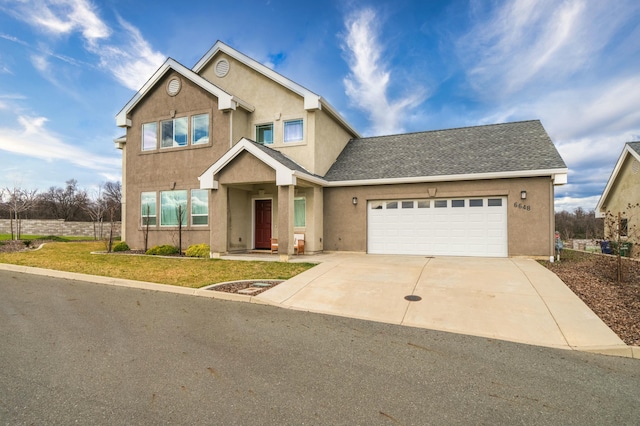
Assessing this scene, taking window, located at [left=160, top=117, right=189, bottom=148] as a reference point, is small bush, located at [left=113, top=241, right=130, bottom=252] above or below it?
below

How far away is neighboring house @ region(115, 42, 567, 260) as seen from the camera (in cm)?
1241

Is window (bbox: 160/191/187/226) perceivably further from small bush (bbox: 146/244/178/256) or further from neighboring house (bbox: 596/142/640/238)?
neighboring house (bbox: 596/142/640/238)

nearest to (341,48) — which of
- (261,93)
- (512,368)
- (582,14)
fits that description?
(261,93)

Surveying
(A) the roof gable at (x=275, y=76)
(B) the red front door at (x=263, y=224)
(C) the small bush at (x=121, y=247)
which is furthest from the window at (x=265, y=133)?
(C) the small bush at (x=121, y=247)

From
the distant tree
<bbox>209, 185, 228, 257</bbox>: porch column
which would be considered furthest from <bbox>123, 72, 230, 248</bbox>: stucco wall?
the distant tree

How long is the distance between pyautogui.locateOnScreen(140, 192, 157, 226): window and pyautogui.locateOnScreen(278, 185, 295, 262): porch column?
7.52 meters

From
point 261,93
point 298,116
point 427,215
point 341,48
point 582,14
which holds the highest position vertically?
point 341,48

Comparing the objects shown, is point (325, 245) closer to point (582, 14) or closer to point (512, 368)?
point (512, 368)

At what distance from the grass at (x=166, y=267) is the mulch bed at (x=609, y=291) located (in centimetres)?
685

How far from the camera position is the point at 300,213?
14.2m

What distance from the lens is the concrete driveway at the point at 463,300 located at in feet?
18.0

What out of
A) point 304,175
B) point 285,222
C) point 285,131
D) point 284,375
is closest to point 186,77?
point 285,131

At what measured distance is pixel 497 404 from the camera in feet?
10.8

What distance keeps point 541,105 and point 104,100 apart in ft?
78.9
